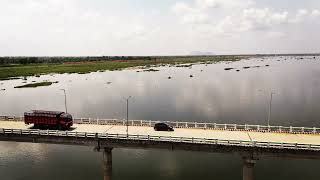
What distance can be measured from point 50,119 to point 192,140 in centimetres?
2462

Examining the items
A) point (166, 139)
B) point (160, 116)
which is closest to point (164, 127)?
point (166, 139)

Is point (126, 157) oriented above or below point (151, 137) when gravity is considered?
below

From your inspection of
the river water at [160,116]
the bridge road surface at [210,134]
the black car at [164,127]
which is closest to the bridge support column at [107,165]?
the bridge road surface at [210,134]

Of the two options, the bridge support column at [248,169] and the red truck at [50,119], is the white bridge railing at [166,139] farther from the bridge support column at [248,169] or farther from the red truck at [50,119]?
the red truck at [50,119]

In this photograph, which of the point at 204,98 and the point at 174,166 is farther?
the point at 204,98

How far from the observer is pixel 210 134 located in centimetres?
5044

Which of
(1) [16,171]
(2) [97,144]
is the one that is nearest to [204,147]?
(2) [97,144]

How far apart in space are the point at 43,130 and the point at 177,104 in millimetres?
61933

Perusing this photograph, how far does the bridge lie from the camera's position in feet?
142

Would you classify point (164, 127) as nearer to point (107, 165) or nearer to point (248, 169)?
point (107, 165)

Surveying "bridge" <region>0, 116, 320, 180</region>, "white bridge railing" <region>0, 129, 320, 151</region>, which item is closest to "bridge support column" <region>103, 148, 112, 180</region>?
"bridge" <region>0, 116, 320, 180</region>

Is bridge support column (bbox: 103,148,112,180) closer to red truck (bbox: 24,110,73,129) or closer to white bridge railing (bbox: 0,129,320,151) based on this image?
white bridge railing (bbox: 0,129,320,151)

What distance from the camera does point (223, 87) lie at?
498ft

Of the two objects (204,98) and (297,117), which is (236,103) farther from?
(297,117)
